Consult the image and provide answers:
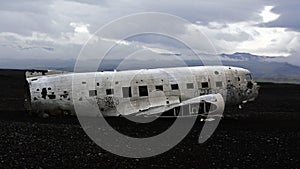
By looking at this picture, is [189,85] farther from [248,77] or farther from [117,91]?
[248,77]

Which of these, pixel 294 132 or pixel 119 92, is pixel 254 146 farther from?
pixel 119 92

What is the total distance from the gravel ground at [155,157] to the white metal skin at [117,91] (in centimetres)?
105

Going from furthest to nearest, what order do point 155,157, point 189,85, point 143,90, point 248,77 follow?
1. point 248,77
2. point 189,85
3. point 143,90
4. point 155,157

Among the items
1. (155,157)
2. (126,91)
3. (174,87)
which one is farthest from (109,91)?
(155,157)

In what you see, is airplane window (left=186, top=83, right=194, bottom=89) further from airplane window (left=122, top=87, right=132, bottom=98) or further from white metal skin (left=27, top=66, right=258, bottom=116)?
airplane window (left=122, top=87, right=132, bottom=98)

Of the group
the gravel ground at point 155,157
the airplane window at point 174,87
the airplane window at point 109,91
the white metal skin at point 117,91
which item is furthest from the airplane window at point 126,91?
the airplane window at point 174,87

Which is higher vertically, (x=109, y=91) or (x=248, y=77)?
(x=248, y=77)

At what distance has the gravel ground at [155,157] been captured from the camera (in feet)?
54.7

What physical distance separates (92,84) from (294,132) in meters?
13.0

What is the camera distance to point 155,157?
1794 centimetres

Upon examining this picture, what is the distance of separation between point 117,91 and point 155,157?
32.6 ft

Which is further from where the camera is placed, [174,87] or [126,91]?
[174,87]

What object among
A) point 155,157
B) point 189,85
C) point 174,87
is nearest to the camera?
point 155,157

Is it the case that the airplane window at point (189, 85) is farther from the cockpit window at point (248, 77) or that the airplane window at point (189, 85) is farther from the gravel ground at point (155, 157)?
the cockpit window at point (248, 77)
